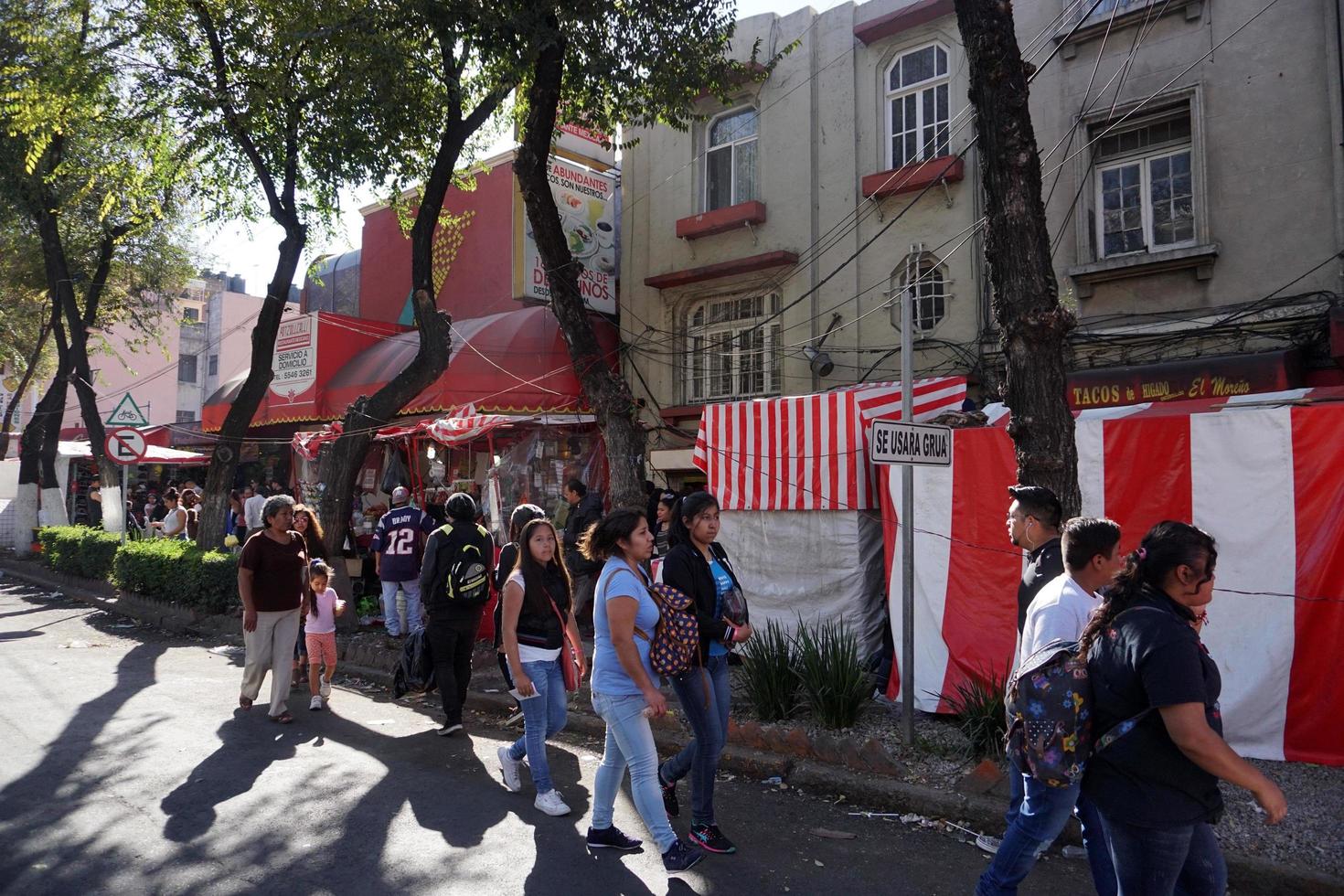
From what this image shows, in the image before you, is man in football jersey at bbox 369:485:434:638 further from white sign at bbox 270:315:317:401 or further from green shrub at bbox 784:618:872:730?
white sign at bbox 270:315:317:401

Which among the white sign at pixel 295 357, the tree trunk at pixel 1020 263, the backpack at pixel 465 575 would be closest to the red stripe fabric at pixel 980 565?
the tree trunk at pixel 1020 263

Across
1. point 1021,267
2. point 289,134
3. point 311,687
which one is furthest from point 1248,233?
point 289,134

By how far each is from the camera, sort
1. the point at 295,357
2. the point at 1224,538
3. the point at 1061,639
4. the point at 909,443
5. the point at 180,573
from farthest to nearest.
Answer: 1. the point at 295,357
2. the point at 180,573
3. the point at 1224,538
4. the point at 909,443
5. the point at 1061,639

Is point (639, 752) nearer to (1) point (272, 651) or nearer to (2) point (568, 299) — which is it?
(1) point (272, 651)

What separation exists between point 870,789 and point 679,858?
70.2 inches

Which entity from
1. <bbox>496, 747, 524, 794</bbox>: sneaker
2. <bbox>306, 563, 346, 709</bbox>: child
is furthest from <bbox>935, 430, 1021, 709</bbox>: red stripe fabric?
<bbox>306, 563, 346, 709</bbox>: child

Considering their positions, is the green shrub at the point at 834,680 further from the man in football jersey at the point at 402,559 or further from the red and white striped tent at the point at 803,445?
the man in football jersey at the point at 402,559

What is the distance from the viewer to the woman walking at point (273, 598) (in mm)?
7398

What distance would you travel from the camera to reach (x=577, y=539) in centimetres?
1016

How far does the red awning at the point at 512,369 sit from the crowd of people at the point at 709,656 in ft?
19.7

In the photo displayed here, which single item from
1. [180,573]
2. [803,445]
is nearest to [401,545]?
[180,573]

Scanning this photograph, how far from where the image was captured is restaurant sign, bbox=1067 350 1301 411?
9.48 metres

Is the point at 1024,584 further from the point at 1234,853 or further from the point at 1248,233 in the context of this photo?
the point at 1248,233

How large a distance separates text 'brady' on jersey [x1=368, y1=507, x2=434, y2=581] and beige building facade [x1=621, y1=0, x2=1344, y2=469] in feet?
16.4
